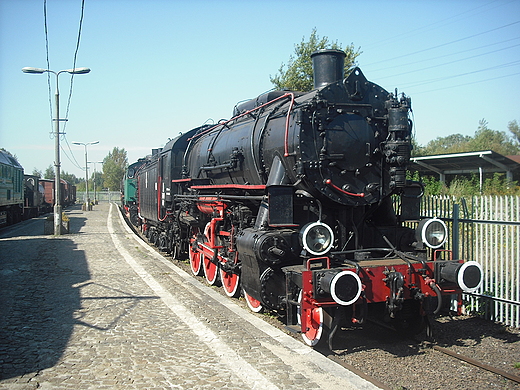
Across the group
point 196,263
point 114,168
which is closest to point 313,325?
point 196,263

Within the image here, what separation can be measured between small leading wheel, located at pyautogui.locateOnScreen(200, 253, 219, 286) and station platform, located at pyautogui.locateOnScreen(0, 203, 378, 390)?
279mm

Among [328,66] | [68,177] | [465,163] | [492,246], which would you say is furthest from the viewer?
[68,177]

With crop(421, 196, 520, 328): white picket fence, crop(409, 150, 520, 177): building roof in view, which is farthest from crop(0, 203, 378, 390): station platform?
crop(409, 150, 520, 177): building roof

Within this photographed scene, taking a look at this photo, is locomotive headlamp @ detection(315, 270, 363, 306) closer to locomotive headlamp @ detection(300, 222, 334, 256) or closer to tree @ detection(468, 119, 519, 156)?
locomotive headlamp @ detection(300, 222, 334, 256)

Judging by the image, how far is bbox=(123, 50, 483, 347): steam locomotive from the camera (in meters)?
5.40

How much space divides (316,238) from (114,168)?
96.9 m

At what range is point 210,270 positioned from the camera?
971 cm

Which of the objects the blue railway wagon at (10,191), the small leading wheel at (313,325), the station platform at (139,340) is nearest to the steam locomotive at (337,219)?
the small leading wheel at (313,325)

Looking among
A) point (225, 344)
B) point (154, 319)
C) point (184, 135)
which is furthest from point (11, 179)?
point (225, 344)

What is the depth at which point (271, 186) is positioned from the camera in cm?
603

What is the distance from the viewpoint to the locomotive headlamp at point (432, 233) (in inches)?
243

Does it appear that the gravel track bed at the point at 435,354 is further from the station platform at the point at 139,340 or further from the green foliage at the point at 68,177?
the green foliage at the point at 68,177

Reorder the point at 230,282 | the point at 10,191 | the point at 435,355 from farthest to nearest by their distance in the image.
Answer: the point at 10,191 → the point at 230,282 → the point at 435,355

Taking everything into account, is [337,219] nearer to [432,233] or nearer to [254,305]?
[432,233]
